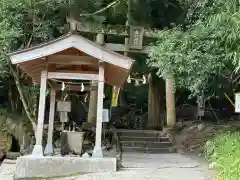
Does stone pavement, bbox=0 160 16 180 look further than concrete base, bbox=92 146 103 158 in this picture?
Yes

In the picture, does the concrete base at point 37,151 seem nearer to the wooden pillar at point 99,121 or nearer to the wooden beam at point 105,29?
the wooden pillar at point 99,121

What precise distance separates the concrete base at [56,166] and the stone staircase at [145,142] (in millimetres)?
4431

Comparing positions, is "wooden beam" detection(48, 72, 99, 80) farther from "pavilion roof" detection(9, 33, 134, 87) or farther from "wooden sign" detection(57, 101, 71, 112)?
"wooden sign" detection(57, 101, 71, 112)

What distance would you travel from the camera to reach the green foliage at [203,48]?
6621 mm

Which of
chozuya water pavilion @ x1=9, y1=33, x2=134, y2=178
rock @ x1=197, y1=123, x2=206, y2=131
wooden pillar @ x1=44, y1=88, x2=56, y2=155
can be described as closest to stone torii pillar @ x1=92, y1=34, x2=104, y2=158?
chozuya water pavilion @ x1=9, y1=33, x2=134, y2=178

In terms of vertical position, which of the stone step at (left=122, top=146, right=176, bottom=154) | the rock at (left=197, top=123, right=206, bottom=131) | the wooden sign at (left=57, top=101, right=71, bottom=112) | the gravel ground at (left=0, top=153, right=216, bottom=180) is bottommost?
the gravel ground at (left=0, top=153, right=216, bottom=180)

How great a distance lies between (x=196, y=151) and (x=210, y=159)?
2.75m

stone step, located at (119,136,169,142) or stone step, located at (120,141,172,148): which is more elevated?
stone step, located at (119,136,169,142)

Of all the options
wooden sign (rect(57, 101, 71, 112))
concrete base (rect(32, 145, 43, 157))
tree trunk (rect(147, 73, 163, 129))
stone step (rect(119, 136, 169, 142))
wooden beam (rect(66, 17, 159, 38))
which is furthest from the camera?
tree trunk (rect(147, 73, 163, 129))

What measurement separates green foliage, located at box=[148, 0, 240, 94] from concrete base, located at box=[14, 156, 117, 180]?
263cm

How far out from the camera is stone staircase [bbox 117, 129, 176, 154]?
1189 cm

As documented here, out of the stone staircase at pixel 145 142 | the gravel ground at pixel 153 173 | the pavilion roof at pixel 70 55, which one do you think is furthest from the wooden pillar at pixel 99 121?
the stone staircase at pixel 145 142

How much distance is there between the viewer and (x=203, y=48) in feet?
23.9

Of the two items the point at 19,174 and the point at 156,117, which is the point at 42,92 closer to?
the point at 19,174
